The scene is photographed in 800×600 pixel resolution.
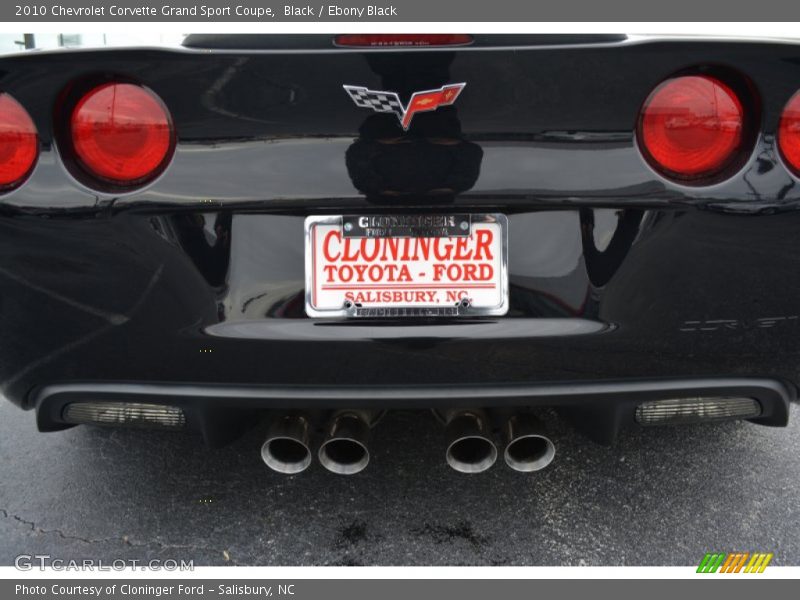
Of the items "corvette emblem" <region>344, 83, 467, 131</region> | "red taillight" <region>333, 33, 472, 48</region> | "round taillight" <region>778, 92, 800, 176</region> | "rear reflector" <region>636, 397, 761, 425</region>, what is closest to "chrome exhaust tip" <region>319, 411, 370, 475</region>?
"rear reflector" <region>636, 397, 761, 425</region>

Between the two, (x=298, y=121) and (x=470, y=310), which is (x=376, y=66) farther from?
(x=470, y=310)

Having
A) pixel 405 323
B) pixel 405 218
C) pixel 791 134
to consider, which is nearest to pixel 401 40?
pixel 405 218

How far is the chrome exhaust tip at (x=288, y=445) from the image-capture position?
1.69 metres

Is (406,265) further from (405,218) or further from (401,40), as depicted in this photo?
(401,40)

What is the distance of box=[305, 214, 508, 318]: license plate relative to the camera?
1.40 metres

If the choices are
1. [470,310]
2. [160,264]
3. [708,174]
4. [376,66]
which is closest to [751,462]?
[708,174]

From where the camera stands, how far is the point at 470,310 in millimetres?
1438

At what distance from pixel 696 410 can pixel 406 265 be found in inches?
34.8

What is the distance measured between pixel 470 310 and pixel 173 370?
75 cm

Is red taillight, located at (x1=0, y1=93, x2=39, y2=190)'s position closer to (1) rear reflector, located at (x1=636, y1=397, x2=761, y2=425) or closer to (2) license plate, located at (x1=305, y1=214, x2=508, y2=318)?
(2) license plate, located at (x1=305, y1=214, x2=508, y2=318)
